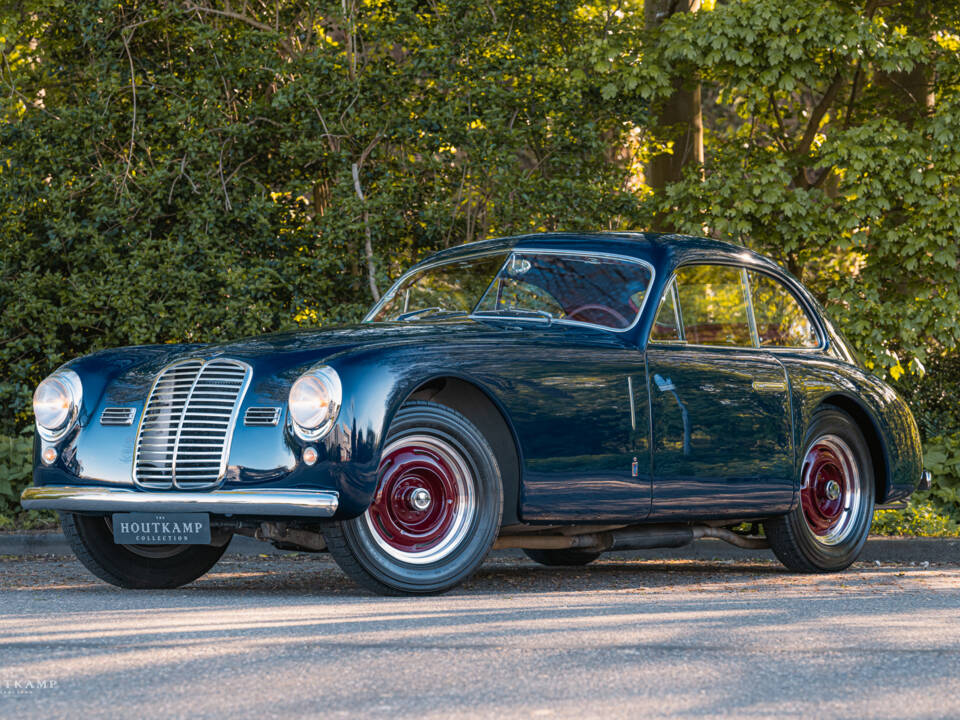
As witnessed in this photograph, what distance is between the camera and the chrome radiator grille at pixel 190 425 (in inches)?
244

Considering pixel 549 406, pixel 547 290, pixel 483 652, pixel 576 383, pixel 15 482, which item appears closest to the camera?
pixel 483 652

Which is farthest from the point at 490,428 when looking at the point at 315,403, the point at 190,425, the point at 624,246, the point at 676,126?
the point at 676,126

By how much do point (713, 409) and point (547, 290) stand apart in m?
1.07

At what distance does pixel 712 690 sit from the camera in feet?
13.4

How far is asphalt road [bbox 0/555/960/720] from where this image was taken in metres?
3.91

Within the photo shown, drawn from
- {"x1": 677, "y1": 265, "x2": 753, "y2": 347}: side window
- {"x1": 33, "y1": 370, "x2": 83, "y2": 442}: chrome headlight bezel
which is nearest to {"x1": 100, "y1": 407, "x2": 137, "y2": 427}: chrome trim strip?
{"x1": 33, "y1": 370, "x2": 83, "y2": 442}: chrome headlight bezel

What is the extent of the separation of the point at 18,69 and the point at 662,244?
7854 mm

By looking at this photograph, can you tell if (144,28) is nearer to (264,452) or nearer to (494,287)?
(494,287)

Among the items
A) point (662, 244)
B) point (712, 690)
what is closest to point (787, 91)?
point (662, 244)

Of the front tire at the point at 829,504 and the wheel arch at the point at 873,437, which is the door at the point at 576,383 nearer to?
the front tire at the point at 829,504

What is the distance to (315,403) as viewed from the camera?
5.98m

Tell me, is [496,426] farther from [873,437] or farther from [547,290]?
[873,437]

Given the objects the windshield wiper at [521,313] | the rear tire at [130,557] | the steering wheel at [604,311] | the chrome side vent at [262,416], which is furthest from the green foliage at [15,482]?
the steering wheel at [604,311]

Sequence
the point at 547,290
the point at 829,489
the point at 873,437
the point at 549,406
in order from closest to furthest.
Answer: the point at 549,406
the point at 547,290
the point at 829,489
the point at 873,437
